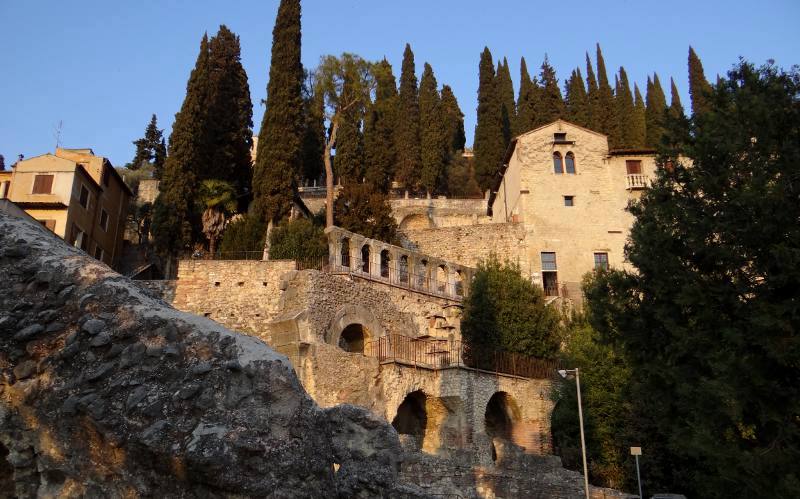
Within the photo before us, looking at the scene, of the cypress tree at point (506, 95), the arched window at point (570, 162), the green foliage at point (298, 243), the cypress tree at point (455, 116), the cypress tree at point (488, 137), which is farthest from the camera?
the cypress tree at point (455, 116)

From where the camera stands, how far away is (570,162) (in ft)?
112

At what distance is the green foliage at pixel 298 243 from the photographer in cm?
2314

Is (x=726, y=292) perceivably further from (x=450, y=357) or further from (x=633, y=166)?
(x=633, y=166)

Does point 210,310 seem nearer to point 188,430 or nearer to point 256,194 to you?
point 256,194

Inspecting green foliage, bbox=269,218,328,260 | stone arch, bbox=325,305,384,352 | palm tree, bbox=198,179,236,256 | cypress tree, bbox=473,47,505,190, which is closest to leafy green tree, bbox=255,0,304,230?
palm tree, bbox=198,179,236,256

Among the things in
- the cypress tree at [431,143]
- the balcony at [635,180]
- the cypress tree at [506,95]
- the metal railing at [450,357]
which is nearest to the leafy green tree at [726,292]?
the metal railing at [450,357]

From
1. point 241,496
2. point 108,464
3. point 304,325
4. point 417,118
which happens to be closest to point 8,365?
point 108,464

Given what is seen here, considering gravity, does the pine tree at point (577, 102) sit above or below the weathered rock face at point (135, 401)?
above

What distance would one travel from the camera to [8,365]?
4.51 meters

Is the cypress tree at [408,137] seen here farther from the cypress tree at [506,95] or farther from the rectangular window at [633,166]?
the rectangular window at [633,166]

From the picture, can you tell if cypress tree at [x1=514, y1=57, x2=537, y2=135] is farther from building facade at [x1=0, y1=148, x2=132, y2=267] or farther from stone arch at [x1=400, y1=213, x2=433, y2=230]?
building facade at [x1=0, y1=148, x2=132, y2=267]

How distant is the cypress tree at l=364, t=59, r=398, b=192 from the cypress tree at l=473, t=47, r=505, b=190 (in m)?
6.65

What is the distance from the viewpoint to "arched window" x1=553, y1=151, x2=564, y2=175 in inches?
1330

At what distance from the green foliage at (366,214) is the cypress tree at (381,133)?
5.41 m
